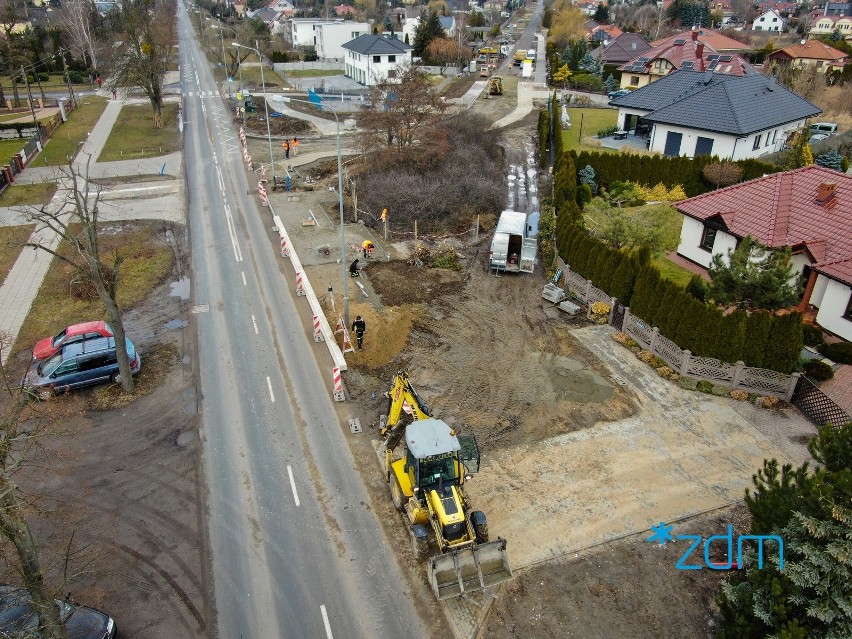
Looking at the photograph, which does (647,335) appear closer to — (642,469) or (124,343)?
(642,469)

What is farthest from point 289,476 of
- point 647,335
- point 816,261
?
point 816,261

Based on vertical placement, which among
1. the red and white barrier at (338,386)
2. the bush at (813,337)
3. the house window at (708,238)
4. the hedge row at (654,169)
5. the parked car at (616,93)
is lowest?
the red and white barrier at (338,386)

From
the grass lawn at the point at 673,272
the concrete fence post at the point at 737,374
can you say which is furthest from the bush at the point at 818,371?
the grass lawn at the point at 673,272

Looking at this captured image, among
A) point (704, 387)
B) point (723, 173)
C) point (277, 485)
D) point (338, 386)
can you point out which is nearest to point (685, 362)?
point (704, 387)

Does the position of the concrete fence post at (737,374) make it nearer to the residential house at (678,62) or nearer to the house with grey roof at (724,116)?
the house with grey roof at (724,116)

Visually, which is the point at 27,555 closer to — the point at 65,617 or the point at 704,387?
the point at 65,617

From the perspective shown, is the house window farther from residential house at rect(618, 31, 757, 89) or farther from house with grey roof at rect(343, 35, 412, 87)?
house with grey roof at rect(343, 35, 412, 87)
